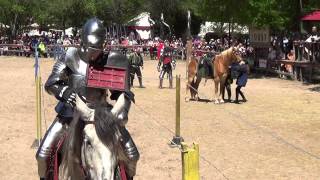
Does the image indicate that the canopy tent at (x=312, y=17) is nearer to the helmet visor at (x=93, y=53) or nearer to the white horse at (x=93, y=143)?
the helmet visor at (x=93, y=53)

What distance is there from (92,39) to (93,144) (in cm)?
98

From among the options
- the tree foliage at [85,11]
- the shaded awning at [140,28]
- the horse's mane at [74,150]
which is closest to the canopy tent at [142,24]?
the shaded awning at [140,28]

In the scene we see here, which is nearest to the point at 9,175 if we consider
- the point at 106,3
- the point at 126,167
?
the point at 126,167

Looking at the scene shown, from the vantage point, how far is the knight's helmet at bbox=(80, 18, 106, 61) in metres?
4.88

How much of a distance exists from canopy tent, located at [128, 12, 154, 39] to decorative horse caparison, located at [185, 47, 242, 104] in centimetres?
4010

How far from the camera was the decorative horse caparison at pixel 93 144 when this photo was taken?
4.22 m

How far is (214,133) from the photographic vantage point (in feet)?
41.2

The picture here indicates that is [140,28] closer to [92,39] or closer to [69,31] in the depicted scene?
[69,31]

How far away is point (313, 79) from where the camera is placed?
25.0 metres

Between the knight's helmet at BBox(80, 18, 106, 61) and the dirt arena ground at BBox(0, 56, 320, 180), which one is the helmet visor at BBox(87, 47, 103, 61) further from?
the dirt arena ground at BBox(0, 56, 320, 180)

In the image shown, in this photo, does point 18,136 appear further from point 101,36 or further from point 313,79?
point 313,79

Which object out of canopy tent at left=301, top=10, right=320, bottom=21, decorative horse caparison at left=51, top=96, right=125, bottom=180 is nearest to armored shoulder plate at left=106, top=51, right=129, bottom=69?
decorative horse caparison at left=51, top=96, right=125, bottom=180

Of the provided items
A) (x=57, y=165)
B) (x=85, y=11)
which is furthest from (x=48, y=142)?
(x=85, y=11)

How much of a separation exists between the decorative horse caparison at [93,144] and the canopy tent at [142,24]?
5363cm
